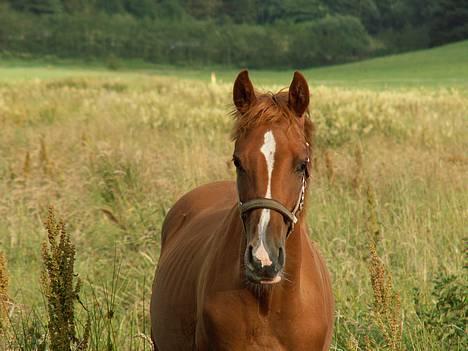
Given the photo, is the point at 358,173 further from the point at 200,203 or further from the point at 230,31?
the point at 230,31

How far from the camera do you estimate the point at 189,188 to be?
899cm

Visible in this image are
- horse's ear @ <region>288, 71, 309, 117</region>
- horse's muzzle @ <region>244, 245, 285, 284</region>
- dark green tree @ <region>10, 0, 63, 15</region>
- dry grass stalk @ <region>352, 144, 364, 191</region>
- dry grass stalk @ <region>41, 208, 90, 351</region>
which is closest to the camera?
horse's muzzle @ <region>244, 245, 285, 284</region>

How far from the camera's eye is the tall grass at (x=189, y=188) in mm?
5148

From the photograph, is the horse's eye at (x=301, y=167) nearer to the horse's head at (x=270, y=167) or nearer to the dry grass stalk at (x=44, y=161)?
the horse's head at (x=270, y=167)

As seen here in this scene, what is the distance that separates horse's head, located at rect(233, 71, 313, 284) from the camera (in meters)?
2.73

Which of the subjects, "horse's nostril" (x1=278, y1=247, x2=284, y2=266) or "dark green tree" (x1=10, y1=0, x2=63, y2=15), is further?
"dark green tree" (x1=10, y1=0, x2=63, y2=15)

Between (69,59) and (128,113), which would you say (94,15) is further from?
(128,113)

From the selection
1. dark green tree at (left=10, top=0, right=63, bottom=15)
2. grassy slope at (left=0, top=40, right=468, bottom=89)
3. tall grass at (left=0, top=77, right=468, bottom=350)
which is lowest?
grassy slope at (left=0, top=40, right=468, bottom=89)

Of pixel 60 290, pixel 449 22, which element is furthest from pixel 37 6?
pixel 60 290

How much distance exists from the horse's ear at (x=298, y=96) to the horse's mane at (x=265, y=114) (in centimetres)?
3

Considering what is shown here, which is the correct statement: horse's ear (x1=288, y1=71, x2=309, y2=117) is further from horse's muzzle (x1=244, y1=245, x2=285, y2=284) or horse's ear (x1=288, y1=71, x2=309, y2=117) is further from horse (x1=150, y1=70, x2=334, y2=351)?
horse's muzzle (x1=244, y1=245, x2=285, y2=284)

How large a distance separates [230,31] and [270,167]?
77665 millimetres

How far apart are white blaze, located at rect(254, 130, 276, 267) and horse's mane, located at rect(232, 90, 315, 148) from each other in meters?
0.09

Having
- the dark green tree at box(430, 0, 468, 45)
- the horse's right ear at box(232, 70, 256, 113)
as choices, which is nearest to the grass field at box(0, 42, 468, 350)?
the horse's right ear at box(232, 70, 256, 113)
